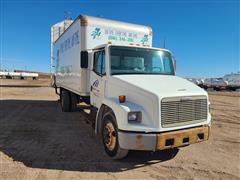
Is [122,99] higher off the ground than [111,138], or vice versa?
[122,99]

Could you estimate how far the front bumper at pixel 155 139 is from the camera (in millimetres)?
4078

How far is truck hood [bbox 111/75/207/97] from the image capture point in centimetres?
427

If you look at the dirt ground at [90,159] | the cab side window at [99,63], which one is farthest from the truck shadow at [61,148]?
the cab side window at [99,63]

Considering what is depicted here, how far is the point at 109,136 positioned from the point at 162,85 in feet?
5.20

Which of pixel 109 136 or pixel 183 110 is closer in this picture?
pixel 183 110

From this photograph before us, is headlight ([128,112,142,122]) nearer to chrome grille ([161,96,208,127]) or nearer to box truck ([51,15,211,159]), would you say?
box truck ([51,15,211,159])

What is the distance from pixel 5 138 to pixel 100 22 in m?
4.31

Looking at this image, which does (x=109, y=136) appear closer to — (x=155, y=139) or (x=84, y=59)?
(x=155, y=139)

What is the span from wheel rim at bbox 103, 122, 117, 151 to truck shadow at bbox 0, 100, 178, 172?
0.32m

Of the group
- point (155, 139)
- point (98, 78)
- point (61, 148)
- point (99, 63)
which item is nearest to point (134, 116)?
point (155, 139)

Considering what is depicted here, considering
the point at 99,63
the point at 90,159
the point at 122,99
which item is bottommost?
the point at 90,159

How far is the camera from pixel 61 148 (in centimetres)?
555

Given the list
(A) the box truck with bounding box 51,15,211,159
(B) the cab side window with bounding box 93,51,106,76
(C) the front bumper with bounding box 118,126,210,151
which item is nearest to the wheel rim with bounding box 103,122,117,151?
(A) the box truck with bounding box 51,15,211,159

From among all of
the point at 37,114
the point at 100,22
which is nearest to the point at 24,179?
the point at 100,22
